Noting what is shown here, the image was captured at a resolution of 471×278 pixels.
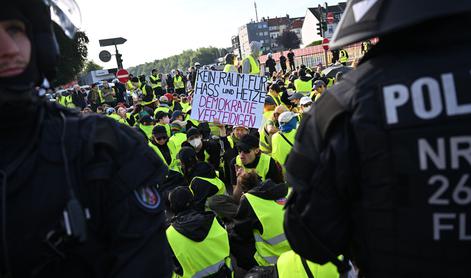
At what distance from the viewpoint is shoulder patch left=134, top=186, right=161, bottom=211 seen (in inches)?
53.8

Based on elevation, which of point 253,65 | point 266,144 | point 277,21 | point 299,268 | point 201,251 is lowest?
point 201,251

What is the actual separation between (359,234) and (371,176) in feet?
0.94

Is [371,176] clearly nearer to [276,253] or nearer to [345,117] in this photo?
[345,117]

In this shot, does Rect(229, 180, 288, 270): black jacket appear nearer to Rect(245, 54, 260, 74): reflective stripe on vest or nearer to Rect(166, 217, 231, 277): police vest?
Rect(166, 217, 231, 277): police vest

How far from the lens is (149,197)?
141 centimetres

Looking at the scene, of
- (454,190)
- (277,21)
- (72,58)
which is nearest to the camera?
(454,190)

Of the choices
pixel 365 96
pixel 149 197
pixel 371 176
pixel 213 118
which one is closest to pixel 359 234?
pixel 371 176

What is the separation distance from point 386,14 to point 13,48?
1.23 m

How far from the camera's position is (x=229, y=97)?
7531 mm

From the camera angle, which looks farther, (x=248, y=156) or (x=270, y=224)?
(x=248, y=156)

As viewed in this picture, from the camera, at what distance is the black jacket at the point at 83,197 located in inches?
47.8

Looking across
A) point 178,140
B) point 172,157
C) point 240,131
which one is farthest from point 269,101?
point 172,157

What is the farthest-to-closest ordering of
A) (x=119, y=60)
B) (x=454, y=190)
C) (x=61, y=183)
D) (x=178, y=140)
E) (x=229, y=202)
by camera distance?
(x=119, y=60) < (x=178, y=140) < (x=229, y=202) < (x=454, y=190) < (x=61, y=183)

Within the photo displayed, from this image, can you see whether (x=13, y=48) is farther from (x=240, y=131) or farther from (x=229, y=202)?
(x=240, y=131)
